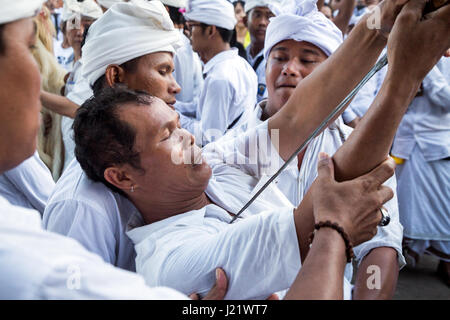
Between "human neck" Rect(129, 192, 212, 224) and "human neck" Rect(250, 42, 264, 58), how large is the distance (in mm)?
3818

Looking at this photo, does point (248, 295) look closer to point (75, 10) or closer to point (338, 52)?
point (338, 52)

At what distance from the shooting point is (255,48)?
5.31 m

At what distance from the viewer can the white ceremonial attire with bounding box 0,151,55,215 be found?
81.4 inches

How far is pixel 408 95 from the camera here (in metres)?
1.13

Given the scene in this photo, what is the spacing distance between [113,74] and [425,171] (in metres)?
3.12

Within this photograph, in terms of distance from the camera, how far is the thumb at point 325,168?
1187 mm

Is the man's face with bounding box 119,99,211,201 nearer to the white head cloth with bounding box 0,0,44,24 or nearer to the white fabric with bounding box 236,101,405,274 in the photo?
the white fabric with bounding box 236,101,405,274

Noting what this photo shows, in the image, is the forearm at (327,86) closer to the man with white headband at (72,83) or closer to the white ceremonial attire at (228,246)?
the white ceremonial attire at (228,246)

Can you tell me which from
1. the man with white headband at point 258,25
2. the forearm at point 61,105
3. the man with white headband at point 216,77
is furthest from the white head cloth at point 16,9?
the man with white headband at point 258,25

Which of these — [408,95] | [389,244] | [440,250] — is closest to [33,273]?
[408,95]

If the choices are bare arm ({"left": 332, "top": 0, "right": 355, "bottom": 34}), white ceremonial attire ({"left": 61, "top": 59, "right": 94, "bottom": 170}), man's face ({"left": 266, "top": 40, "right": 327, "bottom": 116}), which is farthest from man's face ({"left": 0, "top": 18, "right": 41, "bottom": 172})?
bare arm ({"left": 332, "top": 0, "right": 355, "bottom": 34})

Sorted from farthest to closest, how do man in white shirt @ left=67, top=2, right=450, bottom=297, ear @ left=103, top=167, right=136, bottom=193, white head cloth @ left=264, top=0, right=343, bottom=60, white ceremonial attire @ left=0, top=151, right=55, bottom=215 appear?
white head cloth @ left=264, top=0, right=343, bottom=60
white ceremonial attire @ left=0, top=151, right=55, bottom=215
ear @ left=103, top=167, right=136, bottom=193
man in white shirt @ left=67, top=2, right=450, bottom=297

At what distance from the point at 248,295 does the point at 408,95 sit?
2.18 feet

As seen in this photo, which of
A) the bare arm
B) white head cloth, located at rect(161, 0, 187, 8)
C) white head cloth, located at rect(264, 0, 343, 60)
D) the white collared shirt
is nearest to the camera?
white head cloth, located at rect(264, 0, 343, 60)
